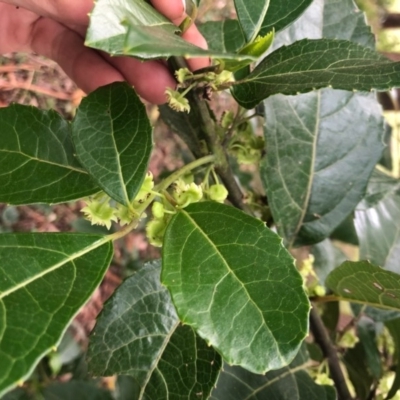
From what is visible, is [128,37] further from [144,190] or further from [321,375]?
[321,375]

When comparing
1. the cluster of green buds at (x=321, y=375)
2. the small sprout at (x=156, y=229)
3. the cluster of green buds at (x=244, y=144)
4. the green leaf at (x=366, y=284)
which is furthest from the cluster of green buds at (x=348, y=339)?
the small sprout at (x=156, y=229)

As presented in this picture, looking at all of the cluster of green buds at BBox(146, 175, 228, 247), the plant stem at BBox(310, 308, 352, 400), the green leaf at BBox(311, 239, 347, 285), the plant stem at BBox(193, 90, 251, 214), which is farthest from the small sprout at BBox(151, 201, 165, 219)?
the green leaf at BBox(311, 239, 347, 285)

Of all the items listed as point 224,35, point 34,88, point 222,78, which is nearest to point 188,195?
point 222,78

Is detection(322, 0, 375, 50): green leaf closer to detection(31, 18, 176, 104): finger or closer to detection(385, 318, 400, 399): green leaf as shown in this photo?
detection(31, 18, 176, 104): finger

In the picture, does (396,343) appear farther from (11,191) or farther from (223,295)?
(11,191)

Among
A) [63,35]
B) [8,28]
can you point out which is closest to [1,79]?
[8,28]

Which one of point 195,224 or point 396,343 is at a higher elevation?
point 195,224
